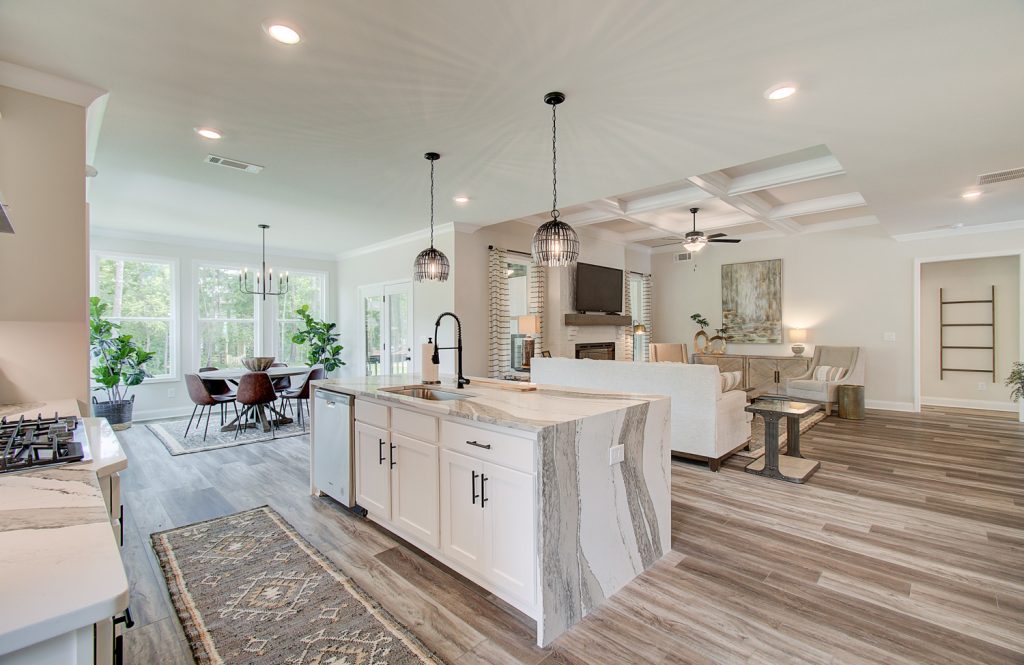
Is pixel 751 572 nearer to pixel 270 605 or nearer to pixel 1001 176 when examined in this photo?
pixel 270 605

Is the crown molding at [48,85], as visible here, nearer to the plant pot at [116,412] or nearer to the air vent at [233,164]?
the air vent at [233,164]

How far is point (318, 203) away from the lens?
500 centimetres

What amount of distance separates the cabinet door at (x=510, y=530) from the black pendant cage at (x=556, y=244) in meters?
1.40

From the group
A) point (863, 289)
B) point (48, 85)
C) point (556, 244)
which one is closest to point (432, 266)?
point (556, 244)

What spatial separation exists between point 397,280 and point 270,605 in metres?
5.20

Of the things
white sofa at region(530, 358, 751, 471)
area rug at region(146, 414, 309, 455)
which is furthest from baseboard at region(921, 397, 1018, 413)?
area rug at region(146, 414, 309, 455)

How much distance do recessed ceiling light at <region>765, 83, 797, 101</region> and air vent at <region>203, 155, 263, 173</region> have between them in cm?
374

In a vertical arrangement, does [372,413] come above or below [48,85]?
below

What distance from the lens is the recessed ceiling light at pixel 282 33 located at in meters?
2.05

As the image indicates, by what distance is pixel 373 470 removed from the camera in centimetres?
293

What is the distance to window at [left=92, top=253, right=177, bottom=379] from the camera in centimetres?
625

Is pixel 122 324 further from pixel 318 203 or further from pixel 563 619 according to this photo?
pixel 563 619

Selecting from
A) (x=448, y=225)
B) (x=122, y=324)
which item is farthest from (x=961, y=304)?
(x=122, y=324)

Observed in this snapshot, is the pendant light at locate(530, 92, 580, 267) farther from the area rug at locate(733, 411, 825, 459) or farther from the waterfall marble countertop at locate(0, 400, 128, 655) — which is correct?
the area rug at locate(733, 411, 825, 459)
